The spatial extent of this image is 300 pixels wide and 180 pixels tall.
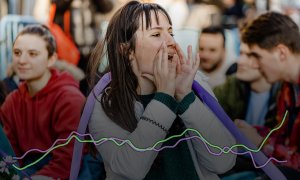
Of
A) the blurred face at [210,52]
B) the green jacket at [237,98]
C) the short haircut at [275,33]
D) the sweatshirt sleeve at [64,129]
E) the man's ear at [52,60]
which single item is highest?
the short haircut at [275,33]

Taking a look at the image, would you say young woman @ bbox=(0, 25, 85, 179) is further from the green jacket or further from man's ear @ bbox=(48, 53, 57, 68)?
the green jacket

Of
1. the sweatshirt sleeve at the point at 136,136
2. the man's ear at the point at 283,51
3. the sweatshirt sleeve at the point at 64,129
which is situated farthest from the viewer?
the man's ear at the point at 283,51

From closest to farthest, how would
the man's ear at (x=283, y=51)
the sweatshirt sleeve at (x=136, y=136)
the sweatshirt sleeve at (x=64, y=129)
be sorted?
the sweatshirt sleeve at (x=136, y=136)
the sweatshirt sleeve at (x=64, y=129)
the man's ear at (x=283, y=51)

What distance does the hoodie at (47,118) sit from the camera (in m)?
1.44

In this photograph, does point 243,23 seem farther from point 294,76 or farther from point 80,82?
point 80,82

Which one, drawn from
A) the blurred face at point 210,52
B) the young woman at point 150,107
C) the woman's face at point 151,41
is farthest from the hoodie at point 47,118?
the blurred face at point 210,52

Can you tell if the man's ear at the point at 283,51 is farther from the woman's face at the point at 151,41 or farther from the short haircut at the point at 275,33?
the woman's face at the point at 151,41

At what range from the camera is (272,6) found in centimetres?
171

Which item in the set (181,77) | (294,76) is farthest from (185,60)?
(294,76)

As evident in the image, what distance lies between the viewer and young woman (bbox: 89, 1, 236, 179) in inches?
51.0

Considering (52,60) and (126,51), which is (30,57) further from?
(126,51)

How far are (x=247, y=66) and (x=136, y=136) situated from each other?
0.44 m

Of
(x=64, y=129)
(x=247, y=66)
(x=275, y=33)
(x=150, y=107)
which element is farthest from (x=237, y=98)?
(x=64, y=129)

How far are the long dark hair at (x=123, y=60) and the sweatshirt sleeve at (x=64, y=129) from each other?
0.36ft
